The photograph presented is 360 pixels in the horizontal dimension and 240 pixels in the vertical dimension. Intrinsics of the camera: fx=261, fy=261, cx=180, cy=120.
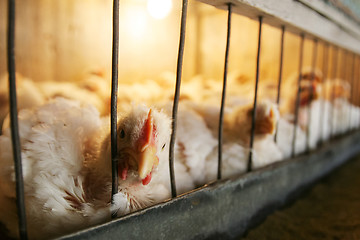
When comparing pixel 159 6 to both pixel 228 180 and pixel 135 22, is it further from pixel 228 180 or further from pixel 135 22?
pixel 228 180

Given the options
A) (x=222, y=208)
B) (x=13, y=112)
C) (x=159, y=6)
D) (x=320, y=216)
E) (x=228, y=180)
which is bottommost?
(x=320, y=216)

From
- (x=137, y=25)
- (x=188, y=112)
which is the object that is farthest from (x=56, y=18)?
(x=188, y=112)

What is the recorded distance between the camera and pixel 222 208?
126 centimetres

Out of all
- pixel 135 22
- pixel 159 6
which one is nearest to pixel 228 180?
pixel 159 6

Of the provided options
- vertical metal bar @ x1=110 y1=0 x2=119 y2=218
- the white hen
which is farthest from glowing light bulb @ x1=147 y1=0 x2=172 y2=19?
vertical metal bar @ x1=110 y1=0 x2=119 y2=218

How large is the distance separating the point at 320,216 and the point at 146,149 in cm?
133

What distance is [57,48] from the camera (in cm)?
351

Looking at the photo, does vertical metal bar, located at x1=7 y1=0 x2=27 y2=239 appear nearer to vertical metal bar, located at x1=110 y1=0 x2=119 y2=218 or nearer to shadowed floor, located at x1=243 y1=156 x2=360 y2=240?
vertical metal bar, located at x1=110 y1=0 x2=119 y2=218

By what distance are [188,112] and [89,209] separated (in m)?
1.02

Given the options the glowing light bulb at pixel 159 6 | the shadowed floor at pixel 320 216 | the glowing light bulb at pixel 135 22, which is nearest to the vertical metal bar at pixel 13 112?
the shadowed floor at pixel 320 216

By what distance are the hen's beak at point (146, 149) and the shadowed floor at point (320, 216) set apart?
771 mm

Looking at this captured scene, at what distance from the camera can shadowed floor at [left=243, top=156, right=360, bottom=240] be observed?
142 centimetres

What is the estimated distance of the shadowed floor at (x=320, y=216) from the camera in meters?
1.42

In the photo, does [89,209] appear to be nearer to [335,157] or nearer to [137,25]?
[335,157]
